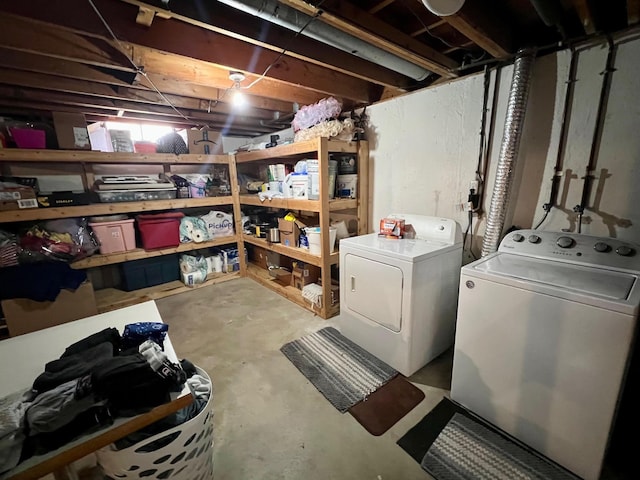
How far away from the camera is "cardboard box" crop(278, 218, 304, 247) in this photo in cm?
284

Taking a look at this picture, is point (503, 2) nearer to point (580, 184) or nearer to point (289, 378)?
point (580, 184)

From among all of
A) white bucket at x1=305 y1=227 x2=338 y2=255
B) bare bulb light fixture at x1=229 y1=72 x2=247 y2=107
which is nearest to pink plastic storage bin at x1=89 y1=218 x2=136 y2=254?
bare bulb light fixture at x1=229 y1=72 x2=247 y2=107

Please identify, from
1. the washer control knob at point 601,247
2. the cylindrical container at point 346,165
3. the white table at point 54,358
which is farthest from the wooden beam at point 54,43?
the washer control knob at point 601,247

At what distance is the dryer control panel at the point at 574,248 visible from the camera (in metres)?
1.34

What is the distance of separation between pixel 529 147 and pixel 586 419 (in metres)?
1.52

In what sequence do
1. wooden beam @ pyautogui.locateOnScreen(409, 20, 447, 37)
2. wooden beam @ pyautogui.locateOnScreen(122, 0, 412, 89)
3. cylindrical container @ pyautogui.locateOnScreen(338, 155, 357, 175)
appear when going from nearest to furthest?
wooden beam @ pyautogui.locateOnScreen(122, 0, 412, 89) < wooden beam @ pyautogui.locateOnScreen(409, 20, 447, 37) < cylindrical container @ pyautogui.locateOnScreen(338, 155, 357, 175)

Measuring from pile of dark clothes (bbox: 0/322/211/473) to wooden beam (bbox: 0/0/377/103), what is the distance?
1556mm

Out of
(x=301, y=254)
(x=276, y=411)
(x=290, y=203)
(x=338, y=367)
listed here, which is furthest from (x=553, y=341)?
(x=290, y=203)

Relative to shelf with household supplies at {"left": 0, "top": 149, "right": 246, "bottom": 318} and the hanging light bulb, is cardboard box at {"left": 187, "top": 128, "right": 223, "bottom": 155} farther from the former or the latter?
the hanging light bulb

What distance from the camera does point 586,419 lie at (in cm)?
114

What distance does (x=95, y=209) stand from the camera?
8.76ft

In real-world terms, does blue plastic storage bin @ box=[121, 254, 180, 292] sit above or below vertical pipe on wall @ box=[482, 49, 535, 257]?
below

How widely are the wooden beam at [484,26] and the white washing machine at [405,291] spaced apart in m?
1.08

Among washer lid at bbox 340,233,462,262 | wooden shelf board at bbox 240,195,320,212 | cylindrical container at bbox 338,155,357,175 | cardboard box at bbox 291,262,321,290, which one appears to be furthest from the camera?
cardboard box at bbox 291,262,321,290
